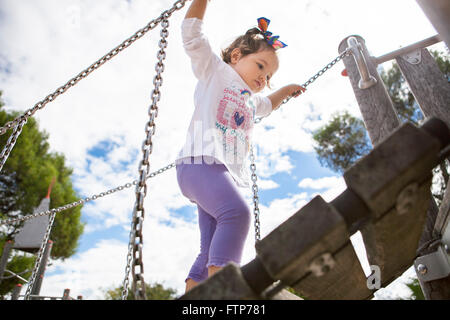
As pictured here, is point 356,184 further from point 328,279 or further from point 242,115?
point 242,115

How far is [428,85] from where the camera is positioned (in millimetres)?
1912

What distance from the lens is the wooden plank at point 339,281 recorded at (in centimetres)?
83

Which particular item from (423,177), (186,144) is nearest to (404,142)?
(423,177)

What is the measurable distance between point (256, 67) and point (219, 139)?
75cm

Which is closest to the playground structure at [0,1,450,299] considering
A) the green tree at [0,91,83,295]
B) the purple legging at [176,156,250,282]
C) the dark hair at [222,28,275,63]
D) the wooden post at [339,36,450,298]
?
the purple legging at [176,156,250,282]

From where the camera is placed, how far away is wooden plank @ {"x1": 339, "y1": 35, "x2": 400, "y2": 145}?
78.2 inches

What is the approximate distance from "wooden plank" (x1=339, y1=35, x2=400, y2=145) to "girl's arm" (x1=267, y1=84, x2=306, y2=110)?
1.59 feet

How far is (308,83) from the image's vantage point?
2.47 m

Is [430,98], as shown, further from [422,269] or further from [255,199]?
[255,199]

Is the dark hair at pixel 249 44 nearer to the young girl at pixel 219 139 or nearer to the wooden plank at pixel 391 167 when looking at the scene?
the young girl at pixel 219 139

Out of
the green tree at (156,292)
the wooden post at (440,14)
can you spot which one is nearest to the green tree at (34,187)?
the green tree at (156,292)

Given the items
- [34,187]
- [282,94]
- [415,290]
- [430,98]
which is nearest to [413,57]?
[430,98]

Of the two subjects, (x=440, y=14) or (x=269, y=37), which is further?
(x=269, y=37)

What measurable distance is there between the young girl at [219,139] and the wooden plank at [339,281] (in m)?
0.44
